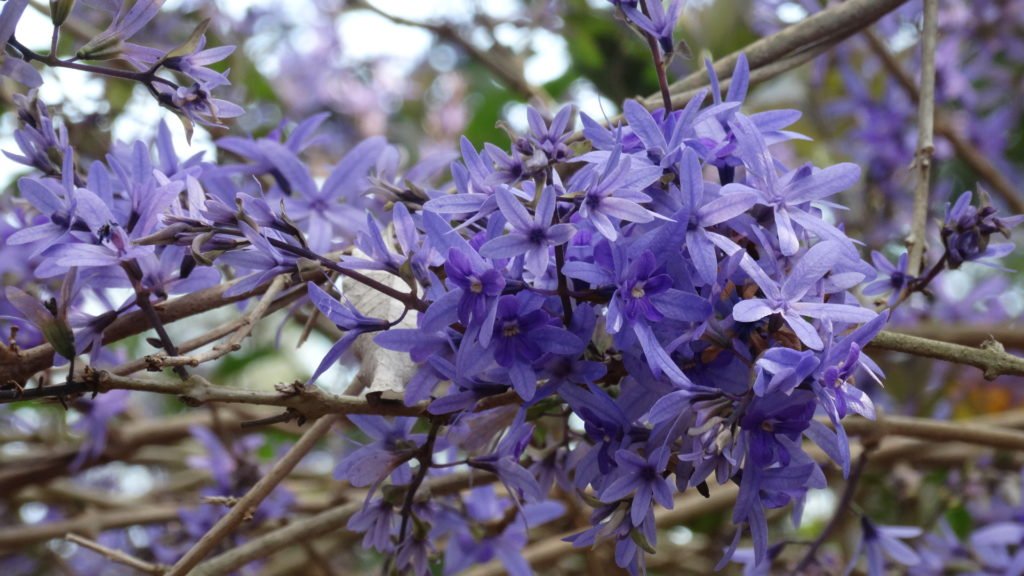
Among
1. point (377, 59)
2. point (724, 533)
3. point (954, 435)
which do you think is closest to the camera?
point (954, 435)

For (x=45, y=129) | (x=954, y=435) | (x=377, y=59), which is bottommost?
(x=377, y=59)

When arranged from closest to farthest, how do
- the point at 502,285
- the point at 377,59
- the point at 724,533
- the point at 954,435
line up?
1. the point at 502,285
2. the point at 954,435
3. the point at 724,533
4. the point at 377,59

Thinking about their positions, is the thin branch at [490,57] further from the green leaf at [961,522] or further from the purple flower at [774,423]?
the green leaf at [961,522]

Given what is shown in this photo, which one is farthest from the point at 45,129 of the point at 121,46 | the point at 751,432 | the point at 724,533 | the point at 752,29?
the point at 752,29

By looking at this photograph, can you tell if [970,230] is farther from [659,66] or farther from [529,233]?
[529,233]

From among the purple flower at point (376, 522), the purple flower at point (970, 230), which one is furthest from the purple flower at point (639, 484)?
the purple flower at point (970, 230)

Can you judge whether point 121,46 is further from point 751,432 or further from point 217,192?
point 751,432

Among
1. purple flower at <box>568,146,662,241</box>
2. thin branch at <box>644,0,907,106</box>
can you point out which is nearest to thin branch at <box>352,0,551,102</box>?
thin branch at <box>644,0,907,106</box>

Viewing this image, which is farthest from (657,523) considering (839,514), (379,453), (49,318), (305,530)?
(49,318)
